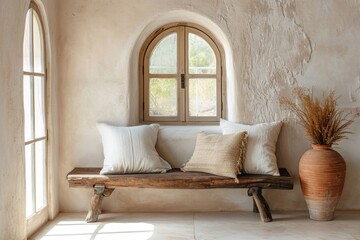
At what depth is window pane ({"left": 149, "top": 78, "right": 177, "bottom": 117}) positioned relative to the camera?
5340 millimetres

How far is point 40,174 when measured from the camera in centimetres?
458

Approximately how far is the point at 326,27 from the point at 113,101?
2228mm

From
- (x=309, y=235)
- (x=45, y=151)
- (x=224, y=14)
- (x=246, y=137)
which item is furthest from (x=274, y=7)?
(x=45, y=151)

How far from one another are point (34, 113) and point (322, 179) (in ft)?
8.65

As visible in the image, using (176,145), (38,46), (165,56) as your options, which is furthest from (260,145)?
(38,46)

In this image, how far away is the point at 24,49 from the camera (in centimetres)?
415

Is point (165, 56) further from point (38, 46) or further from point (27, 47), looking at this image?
point (27, 47)

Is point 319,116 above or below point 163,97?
below

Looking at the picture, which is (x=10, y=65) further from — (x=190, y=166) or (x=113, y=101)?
(x=190, y=166)

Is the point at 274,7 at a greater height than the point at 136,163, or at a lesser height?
greater

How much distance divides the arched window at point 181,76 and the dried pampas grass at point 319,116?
0.79 m

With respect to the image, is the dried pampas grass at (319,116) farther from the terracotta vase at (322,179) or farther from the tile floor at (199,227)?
the tile floor at (199,227)

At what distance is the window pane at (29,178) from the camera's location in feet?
13.8

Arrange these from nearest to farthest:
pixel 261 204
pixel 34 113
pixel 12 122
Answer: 1. pixel 12 122
2. pixel 34 113
3. pixel 261 204
